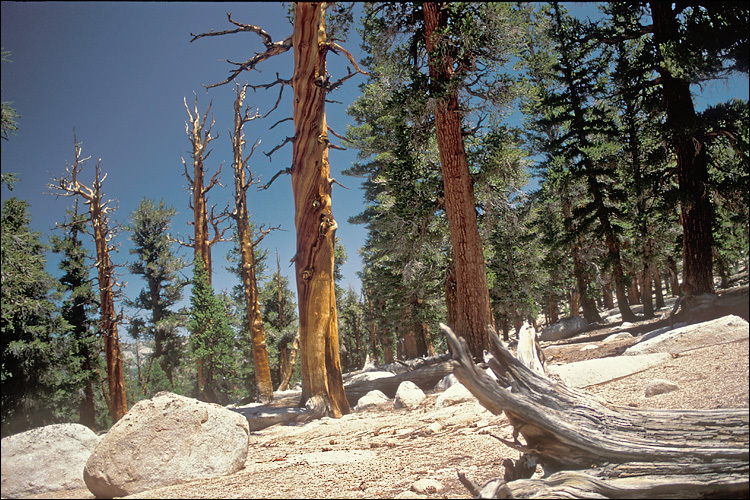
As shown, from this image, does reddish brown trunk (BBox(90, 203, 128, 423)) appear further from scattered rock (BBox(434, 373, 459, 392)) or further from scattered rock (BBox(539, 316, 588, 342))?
scattered rock (BBox(539, 316, 588, 342))

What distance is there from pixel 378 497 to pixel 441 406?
367cm

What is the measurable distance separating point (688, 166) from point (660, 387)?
5.99 meters

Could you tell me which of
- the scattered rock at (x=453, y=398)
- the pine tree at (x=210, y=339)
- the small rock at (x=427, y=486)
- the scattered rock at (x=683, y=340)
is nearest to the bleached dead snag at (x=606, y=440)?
the small rock at (x=427, y=486)

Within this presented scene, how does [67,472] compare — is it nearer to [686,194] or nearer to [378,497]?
[378,497]

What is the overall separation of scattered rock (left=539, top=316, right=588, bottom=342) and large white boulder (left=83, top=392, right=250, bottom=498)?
16.5 m

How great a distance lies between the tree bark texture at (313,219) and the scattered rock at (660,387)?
4.25 m

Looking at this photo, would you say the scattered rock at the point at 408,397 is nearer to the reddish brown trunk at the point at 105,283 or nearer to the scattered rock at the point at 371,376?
the scattered rock at the point at 371,376

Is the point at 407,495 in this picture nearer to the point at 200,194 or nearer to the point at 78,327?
the point at 78,327

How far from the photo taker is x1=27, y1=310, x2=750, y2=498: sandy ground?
217cm

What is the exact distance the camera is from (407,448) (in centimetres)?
381

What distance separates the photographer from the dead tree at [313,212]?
20.7 feet

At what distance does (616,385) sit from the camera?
14.2ft

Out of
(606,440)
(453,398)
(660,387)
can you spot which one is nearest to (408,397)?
(453,398)

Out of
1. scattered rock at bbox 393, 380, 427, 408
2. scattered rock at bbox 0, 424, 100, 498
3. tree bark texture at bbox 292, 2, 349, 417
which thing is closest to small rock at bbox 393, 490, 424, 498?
scattered rock at bbox 0, 424, 100, 498
